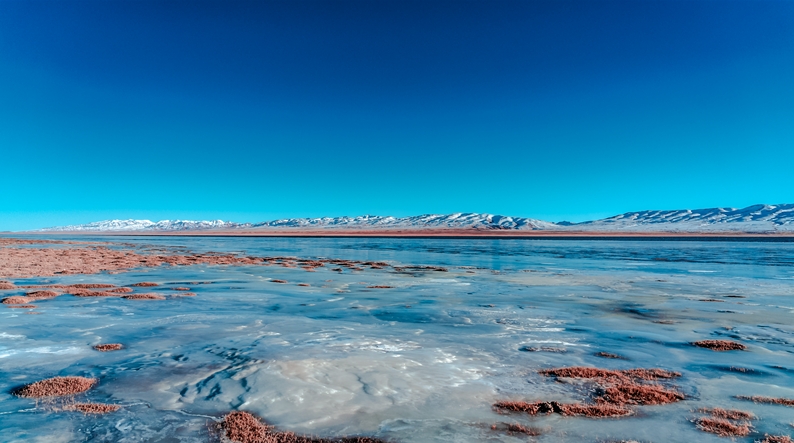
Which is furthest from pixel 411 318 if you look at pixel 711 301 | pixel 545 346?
pixel 711 301

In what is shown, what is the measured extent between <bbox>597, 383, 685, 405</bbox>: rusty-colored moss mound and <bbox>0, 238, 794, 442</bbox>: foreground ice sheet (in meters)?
0.19

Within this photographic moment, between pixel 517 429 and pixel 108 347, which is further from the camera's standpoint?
pixel 108 347

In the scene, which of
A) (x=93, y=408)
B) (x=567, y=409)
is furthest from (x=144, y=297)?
(x=567, y=409)

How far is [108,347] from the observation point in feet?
25.8

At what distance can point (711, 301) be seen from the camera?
13.6 meters

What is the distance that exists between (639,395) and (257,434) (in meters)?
4.73

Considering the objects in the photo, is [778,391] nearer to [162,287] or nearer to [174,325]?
[174,325]

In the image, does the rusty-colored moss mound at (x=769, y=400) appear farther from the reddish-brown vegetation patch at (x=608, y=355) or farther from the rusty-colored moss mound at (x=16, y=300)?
the rusty-colored moss mound at (x=16, y=300)

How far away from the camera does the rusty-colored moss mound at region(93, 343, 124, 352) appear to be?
7.73 m

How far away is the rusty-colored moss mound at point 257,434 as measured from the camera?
4.43m

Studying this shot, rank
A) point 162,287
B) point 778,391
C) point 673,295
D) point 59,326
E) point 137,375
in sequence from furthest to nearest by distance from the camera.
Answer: point 162,287 < point 673,295 < point 59,326 < point 137,375 < point 778,391

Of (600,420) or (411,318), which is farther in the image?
(411,318)

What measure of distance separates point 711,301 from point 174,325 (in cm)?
1545

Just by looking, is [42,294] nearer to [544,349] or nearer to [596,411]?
[544,349]
